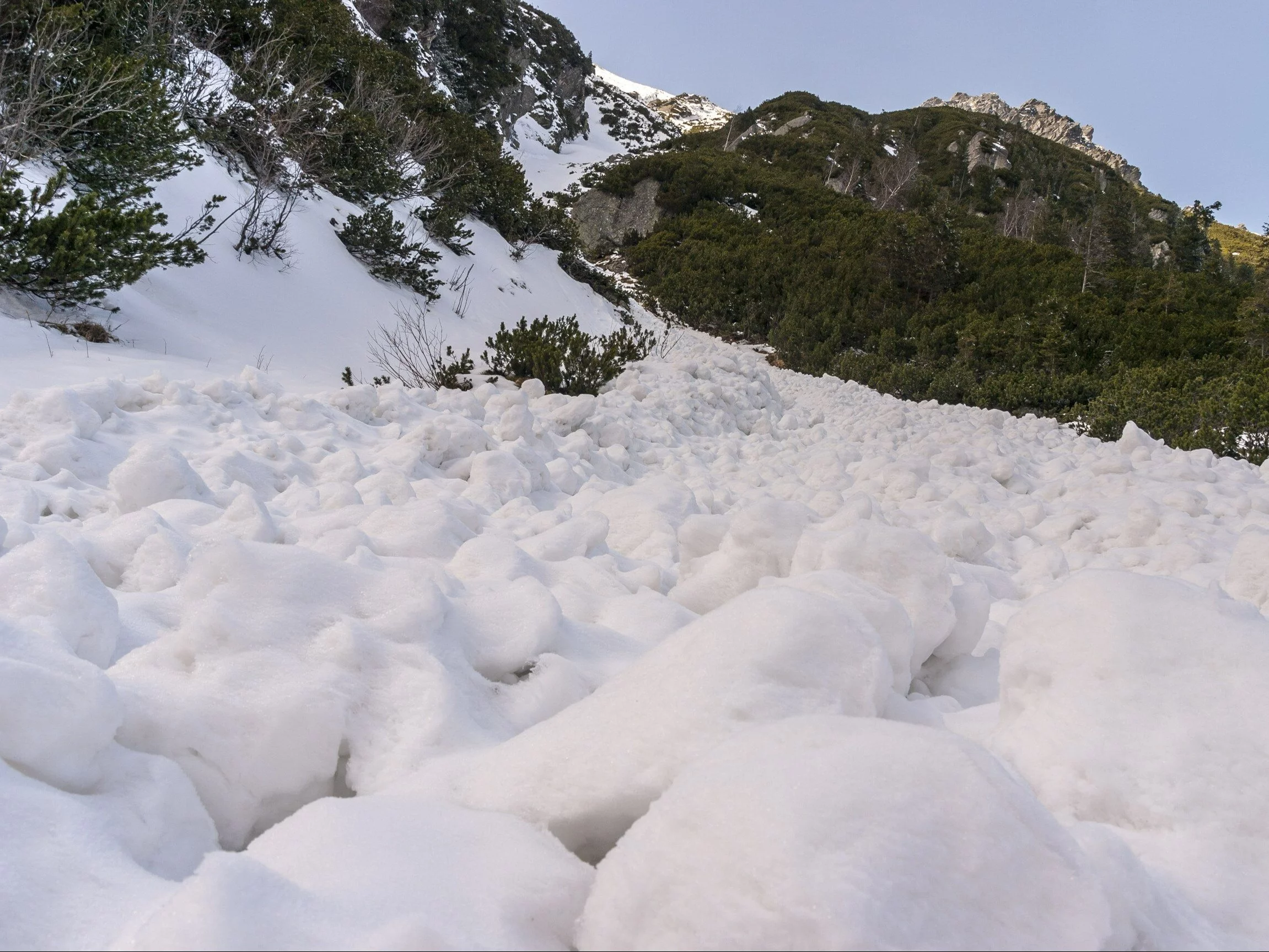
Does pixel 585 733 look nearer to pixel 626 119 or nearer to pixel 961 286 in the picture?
pixel 961 286

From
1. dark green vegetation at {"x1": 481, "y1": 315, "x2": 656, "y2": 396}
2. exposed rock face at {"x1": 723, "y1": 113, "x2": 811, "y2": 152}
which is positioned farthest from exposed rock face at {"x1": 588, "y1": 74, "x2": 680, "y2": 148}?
dark green vegetation at {"x1": 481, "y1": 315, "x2": 656, "y2": 396}

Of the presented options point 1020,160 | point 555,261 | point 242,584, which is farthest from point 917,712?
point 1020,160

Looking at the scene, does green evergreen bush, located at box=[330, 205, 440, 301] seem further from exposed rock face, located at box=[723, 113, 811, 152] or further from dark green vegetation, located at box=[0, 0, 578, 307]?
exposed rock face, located at box=[723, 113, 811, 152]

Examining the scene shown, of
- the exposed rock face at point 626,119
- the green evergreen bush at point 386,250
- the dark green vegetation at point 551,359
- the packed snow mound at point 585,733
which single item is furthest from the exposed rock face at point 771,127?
the packed snow mound at point 585,733

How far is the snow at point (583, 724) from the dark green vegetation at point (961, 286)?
23.9 ft

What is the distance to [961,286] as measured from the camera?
57.9 ft

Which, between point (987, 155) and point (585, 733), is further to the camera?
point (987, 155)

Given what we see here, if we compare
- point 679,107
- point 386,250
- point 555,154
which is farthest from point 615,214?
point 679,107

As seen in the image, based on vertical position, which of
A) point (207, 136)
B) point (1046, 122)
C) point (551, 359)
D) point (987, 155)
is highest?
point (1046, 122)

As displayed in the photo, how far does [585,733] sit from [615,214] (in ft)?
90.2

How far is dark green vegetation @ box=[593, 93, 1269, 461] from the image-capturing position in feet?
35.6

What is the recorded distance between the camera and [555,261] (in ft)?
48.8

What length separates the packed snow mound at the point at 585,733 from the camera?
743 millimetres

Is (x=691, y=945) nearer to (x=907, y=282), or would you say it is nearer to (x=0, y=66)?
(x=0, y=66)
